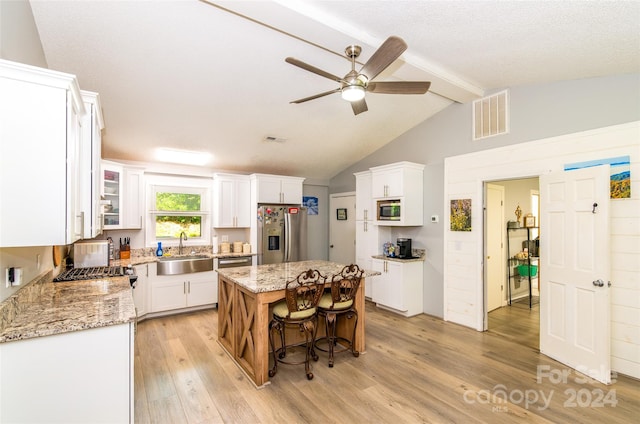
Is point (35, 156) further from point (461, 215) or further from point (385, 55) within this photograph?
point (461, 215)

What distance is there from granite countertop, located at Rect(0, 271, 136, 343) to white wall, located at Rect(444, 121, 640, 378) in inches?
158

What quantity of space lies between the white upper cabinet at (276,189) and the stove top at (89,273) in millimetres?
2515

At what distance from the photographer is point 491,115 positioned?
4027mm

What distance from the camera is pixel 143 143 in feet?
14.2

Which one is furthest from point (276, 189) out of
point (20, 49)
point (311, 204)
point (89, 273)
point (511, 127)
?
point (20, 49)

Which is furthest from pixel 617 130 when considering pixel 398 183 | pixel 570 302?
pixel 398 183

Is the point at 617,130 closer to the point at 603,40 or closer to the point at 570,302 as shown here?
the point at 603,40

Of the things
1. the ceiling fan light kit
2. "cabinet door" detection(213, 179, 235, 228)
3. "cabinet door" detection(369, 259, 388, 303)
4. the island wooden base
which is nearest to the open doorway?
"cabinet door" detection(369, 259, 388, 303)

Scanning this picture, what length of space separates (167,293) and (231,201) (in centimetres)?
180

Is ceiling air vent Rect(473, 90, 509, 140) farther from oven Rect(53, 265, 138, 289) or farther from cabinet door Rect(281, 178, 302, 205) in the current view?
oven Rect(53, 265, 138, 289)

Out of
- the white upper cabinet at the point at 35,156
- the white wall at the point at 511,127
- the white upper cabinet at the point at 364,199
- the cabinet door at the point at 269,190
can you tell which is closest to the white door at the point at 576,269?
the white wall at the point at 511,127

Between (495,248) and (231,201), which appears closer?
(495,248)

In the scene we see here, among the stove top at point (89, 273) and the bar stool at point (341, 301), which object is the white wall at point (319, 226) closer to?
the bar stool at point (341, 301)

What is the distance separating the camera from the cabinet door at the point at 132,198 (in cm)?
455
